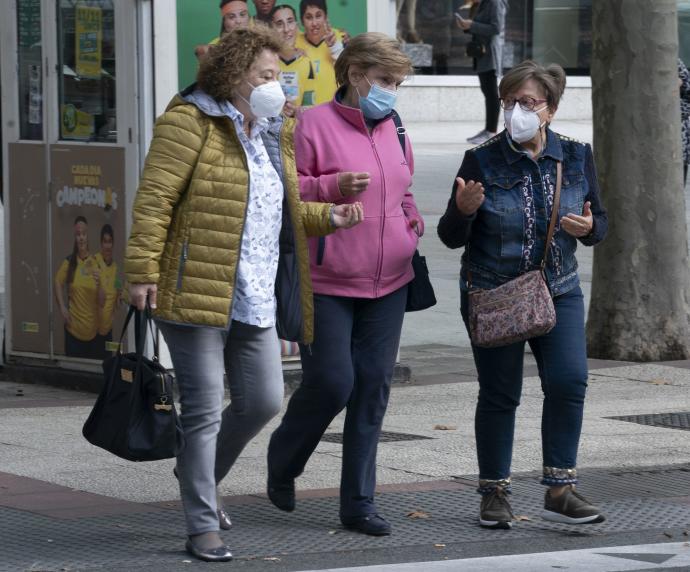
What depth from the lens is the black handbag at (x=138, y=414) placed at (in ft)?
17.6

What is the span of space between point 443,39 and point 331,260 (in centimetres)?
2417

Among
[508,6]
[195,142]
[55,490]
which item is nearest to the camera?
[195,142]

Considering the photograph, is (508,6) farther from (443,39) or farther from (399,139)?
(399,139)

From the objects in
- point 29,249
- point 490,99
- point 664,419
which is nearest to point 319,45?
point 29,249

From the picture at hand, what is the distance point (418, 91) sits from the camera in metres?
28.4

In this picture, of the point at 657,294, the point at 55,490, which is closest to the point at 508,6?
the point at 657,294

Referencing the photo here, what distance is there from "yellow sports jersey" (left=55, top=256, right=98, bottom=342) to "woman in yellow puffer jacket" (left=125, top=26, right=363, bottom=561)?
11.5ft

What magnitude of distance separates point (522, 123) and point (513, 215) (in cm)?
32

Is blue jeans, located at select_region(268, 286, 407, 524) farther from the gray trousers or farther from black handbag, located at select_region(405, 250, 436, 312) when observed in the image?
the gray trousers

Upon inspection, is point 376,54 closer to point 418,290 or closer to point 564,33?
point 418,290

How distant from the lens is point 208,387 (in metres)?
5.45

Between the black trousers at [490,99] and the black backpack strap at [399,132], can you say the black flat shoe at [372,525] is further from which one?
the black trousers at [490,99]

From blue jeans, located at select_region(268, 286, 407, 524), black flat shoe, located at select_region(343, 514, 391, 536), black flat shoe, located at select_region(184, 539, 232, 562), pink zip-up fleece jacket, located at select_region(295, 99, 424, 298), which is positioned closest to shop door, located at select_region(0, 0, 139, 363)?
pink zip-up fleece jacket, located at select_region(295, 99, 424, 298)

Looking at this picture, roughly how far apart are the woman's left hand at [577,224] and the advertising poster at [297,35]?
128 inches
